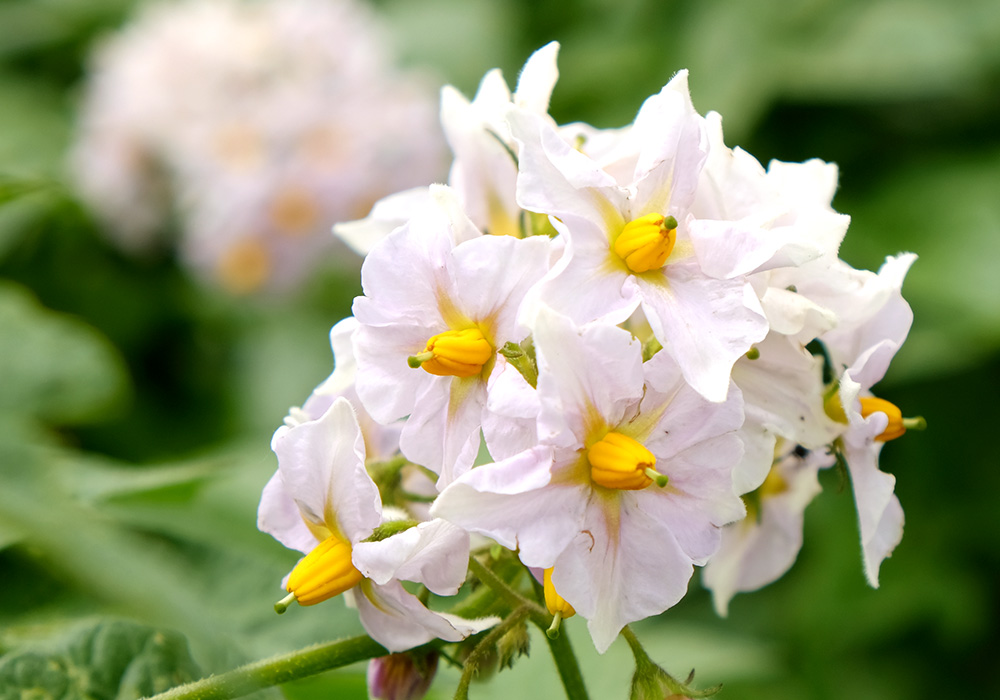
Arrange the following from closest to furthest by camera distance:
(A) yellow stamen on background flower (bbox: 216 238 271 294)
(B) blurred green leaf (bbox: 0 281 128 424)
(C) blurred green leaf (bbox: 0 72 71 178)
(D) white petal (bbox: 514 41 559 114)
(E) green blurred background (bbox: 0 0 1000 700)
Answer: (D) white petal (bbox: 514 41 559 114)
(E) green blurred background (bbox: 0 0 1000 700)
(B) blurred green leaf (bbox: 0 281 128 424)
(A) yellow stamen on background flower (bbox: 216 238 271 294)
(C) blurred green leaf (bbox: 0 72 71 178)

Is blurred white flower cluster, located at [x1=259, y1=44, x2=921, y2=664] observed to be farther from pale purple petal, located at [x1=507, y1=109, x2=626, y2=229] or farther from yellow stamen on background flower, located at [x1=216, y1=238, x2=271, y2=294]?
yellow stamen on background flower, located at [x1=216, y1=238, x2=271, y2=294]

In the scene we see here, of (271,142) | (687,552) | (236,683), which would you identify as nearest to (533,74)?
(687,552)

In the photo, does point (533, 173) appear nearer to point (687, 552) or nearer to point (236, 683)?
point (687, 552)

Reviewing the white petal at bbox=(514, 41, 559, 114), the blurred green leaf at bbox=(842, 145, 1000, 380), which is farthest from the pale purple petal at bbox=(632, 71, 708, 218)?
the blurred green leaf at bbox=(842, 145, 1000, 380)

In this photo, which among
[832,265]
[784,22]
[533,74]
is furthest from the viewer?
[784,22]

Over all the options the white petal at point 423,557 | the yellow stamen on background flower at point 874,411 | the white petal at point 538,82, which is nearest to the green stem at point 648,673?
the white petal at point 423,557

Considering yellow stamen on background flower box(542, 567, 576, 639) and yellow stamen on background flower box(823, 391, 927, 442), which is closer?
yellow stamen on background flower box(542, 567, 576, 639)
